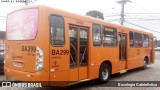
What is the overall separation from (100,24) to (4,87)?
4699mm

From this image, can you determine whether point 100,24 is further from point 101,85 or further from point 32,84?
point 32,84

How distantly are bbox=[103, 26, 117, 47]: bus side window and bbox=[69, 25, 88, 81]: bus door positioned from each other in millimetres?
1531

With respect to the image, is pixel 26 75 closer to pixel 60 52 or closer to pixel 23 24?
pixel 60 52

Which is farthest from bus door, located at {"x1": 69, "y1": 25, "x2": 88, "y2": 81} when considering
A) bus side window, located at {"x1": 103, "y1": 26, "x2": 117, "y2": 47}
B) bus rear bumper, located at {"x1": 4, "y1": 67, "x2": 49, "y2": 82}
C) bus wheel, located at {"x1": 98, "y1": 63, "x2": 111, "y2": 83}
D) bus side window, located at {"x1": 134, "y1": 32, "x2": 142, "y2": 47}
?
bus side window, located at {"x1": 134, "y1": 32, "x2": 142, "y2": 47}

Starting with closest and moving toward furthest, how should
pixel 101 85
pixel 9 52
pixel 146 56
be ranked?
1. pixel 9 52
2. pixel 101 85
3. pixel 146 56

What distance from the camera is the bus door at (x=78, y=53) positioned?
816cm

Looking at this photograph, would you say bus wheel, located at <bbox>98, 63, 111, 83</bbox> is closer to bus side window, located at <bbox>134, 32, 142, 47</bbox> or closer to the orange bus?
the orange bus

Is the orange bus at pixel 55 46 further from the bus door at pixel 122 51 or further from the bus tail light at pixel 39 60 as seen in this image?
the bus door at pixel 122 51

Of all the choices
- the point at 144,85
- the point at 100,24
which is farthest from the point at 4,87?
the point at 144,85

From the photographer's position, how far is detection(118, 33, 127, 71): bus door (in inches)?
468

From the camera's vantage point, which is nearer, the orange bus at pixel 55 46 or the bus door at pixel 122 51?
the orange bus at pixel 55 46

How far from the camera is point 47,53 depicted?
7.02 metres

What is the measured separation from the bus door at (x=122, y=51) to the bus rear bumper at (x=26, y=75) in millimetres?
5767

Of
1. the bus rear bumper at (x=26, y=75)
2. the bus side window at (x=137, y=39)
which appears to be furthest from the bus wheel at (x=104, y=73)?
the bus side window at (x=137, y=39)
